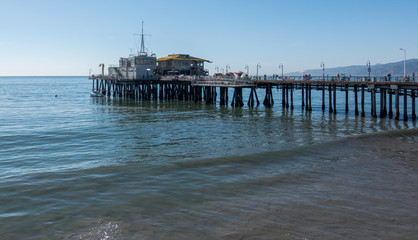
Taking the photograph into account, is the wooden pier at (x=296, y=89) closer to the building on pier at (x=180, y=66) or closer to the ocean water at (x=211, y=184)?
the building on pier at (x=180, y=66)

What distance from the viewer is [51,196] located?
14.2 meters

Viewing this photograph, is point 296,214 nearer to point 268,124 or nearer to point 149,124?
point 268,124

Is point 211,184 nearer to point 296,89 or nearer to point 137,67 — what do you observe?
point 296,89

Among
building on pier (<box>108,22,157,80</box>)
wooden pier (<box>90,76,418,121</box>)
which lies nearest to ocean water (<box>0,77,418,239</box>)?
wooden pier (<box>90,76,418,121</box>)

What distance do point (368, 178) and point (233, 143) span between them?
10380 mm

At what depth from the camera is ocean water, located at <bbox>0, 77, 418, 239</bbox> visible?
36.5 ft

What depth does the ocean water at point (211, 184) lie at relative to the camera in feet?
36.5

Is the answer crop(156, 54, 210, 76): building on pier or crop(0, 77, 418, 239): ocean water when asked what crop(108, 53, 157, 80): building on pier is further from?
crop(0, 77, 418, 239): ocean water

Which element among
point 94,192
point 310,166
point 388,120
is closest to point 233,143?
point 310,166

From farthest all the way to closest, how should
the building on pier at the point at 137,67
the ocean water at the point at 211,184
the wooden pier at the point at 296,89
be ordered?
1. the building on pier at the point at 137,67
2. the wooden pier at the point at 296,89
3. the ocean water at the point at 211,184

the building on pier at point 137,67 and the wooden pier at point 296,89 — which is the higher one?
the building on pier at point 137,67

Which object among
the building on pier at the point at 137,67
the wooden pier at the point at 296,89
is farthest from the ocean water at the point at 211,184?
the building on pier at the point at 137,67

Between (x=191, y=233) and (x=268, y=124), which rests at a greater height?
(x=268, y=124)

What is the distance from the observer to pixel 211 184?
15.6 m
